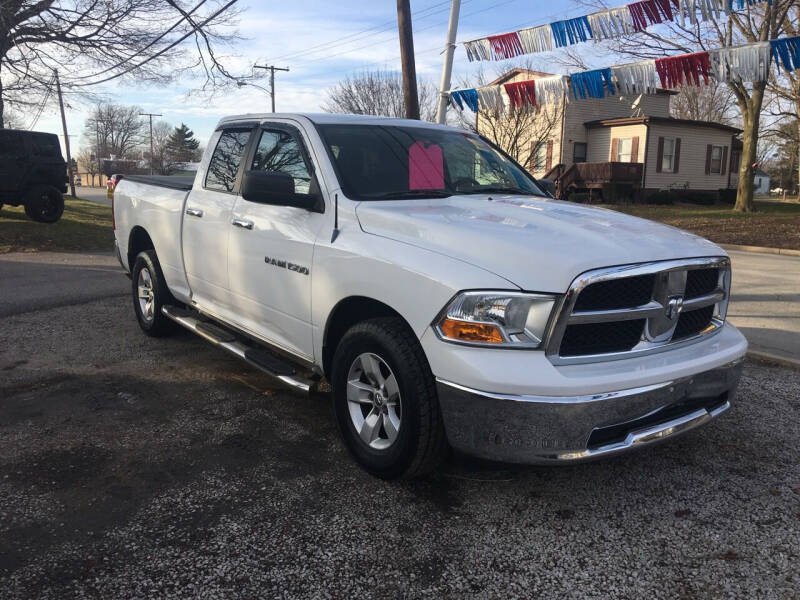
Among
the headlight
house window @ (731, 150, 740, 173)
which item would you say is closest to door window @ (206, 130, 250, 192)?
the headlight

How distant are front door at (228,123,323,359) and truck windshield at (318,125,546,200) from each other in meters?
0.24

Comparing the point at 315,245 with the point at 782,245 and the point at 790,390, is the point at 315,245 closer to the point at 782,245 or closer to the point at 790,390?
the point at 790,390

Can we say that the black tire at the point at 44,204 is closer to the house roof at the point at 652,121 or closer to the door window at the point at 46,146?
the door window at the point at 46,146

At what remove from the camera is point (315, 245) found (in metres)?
3.68

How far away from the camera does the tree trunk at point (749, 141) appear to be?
2250 cm

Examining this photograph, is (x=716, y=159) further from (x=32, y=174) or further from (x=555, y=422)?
(x=555, y=422)

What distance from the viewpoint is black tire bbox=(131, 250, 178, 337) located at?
18.8ft

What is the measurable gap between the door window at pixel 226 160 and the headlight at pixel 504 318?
8.28 ft

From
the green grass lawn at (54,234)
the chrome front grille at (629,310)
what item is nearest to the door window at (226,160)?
the chrome front grille at (629,310)

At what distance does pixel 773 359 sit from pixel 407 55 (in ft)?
28.3

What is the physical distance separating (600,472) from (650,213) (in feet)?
74.4

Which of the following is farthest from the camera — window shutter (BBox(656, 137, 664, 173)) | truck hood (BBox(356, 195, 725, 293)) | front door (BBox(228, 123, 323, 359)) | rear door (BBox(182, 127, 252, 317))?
window shutter (BBox(656, 137, 664, 173))

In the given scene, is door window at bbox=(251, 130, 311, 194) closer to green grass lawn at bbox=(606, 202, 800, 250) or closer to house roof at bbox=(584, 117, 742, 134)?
green grass lawn at bbox=(606, 202, 800, 250)

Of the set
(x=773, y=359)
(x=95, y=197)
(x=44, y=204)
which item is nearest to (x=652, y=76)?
(x=773, y=359)
